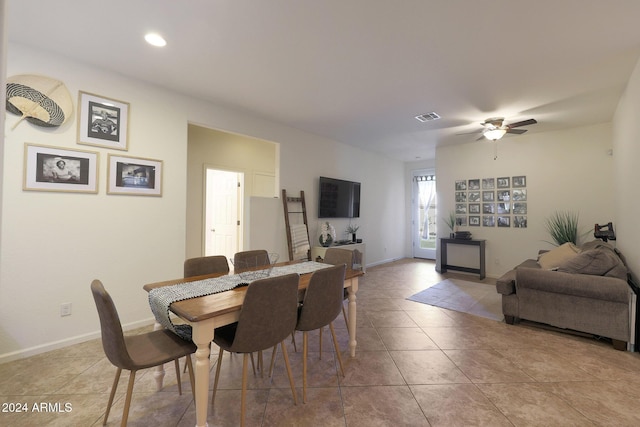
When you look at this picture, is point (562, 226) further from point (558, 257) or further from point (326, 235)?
point (326, 235)

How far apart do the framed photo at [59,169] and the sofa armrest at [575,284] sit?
178 inches

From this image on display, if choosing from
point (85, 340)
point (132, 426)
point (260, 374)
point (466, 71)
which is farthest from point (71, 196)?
point (466, 71)

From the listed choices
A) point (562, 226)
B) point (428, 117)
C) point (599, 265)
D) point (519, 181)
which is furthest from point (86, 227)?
point (562, 226)

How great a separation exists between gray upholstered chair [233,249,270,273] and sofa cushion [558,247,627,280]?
312 centimetres

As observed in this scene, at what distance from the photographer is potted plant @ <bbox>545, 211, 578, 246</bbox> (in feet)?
15.3

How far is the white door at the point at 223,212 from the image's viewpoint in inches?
207

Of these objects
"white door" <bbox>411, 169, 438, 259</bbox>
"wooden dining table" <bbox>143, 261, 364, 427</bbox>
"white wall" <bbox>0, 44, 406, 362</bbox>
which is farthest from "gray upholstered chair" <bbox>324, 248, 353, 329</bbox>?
"white door" <bbox>411, 169, 438, 259</bbox>

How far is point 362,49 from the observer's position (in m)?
2.54

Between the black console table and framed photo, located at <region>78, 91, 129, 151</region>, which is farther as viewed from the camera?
the black console table

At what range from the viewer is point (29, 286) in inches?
100

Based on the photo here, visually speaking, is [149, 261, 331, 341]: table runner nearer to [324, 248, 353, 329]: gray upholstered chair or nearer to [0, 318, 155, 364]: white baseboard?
[324, 248, 353, 329]: gray upholstered chair

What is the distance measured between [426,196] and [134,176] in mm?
6414

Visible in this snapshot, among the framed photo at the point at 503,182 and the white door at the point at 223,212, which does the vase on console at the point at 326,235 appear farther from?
the framed photo at the point at 503,182

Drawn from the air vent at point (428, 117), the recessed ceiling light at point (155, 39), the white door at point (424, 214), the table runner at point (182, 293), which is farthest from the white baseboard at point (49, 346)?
the white door at point (424, 214)
